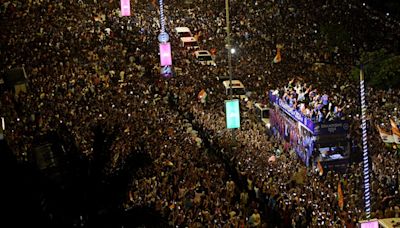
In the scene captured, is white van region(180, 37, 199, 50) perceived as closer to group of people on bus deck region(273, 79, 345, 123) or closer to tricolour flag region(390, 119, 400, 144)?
→ group of people on bus deck region(273, 79, 345, 123)

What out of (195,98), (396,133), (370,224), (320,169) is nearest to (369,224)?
(370,224)

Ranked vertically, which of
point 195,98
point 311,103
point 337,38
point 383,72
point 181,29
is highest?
point 181,29

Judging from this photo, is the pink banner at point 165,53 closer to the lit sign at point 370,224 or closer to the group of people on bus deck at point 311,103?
the group of people on bus deck at point 311,103

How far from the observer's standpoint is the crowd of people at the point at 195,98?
47.0 feet

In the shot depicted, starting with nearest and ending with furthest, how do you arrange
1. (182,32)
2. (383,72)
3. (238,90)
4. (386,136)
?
(386,136)
(238,90)
(383,72)
(182,32)

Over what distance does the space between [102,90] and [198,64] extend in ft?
26.0

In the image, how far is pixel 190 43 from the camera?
3189 centimetres

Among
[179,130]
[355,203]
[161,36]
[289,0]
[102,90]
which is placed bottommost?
[355,203]

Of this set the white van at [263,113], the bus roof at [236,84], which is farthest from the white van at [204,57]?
the white van at [263,113]

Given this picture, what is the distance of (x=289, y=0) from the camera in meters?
38.8

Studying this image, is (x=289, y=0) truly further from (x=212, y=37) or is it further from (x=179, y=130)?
(x=179, y=130)

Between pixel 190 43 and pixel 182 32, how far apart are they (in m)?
1.38

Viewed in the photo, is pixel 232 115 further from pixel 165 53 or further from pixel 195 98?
pixel 165 53

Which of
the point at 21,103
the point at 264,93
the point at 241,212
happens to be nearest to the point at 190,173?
the point at 241,212
